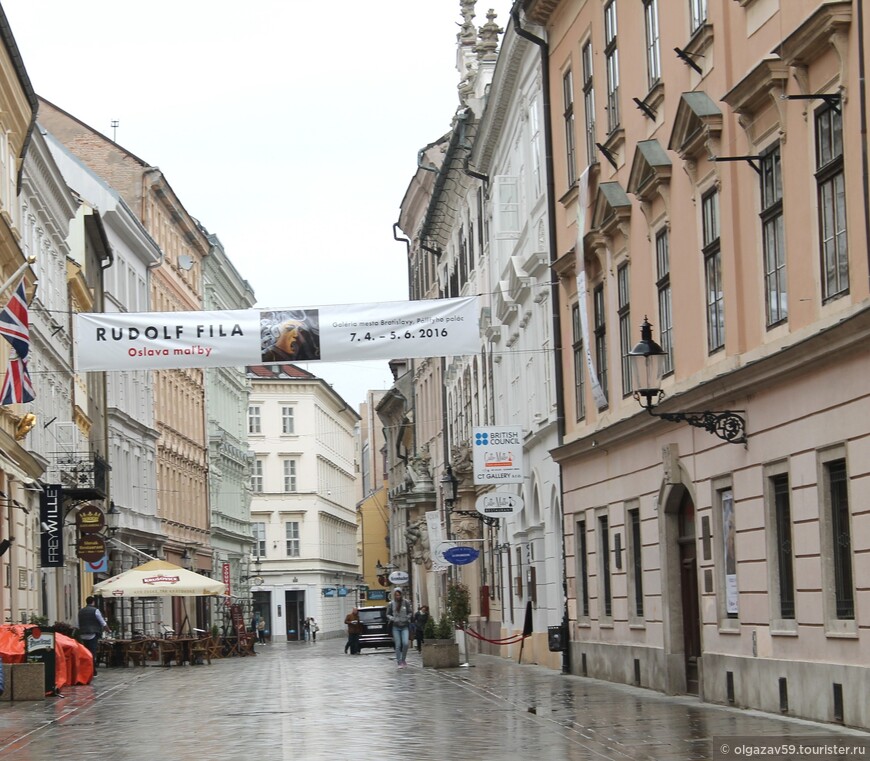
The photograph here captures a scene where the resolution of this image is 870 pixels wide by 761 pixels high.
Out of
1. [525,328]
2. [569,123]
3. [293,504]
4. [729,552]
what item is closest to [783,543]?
[729,552]

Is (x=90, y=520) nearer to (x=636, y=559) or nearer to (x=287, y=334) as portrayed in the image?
(x=287, y=334)

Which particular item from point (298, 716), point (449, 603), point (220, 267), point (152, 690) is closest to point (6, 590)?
point (152, 690)

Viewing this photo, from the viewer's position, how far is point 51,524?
4184 cm

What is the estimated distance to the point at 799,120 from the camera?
A: 1738 centimetres

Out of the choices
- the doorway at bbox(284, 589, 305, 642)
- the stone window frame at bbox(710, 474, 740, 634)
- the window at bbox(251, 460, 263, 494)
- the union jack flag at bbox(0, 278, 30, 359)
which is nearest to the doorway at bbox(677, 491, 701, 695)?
the stone window frame at bbox(710, 474, 740, 634)

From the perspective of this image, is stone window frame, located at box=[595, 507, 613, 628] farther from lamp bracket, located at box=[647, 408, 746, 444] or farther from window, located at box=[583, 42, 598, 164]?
lamp bracket, located at box=[647, 408, 746, 444]

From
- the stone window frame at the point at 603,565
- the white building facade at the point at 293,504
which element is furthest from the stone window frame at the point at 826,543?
the white building facade at the point at 293,504

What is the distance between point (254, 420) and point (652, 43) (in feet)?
333

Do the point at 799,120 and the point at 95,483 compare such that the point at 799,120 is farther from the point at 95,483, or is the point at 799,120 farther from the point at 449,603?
the point at 95,483

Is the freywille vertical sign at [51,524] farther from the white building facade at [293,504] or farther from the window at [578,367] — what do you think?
the white building facade at [293,504]

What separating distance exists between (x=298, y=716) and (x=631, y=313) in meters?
7.83

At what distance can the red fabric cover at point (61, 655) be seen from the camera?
26.9 m

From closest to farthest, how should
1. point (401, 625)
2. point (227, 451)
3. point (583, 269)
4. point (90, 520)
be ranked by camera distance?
1. point (583, 269)
2. point (401, 625)
3. point (90, 520)
4. point (227, 451)

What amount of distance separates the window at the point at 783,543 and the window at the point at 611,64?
339 inches
